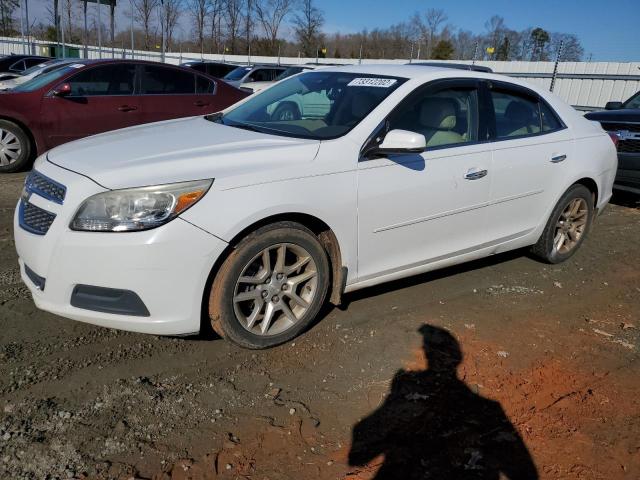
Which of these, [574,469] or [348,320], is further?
[348,320]

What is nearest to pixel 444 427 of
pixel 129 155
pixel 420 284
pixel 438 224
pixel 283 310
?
pixel 283 310

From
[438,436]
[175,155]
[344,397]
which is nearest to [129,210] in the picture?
[175,155]

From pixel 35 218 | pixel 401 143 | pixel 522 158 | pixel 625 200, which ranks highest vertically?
pixel 401 143

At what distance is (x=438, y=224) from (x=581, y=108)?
1169cm

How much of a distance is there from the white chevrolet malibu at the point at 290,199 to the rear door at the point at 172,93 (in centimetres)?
438

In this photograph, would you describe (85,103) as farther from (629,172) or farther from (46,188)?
(629,172)

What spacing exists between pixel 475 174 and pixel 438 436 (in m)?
2.00

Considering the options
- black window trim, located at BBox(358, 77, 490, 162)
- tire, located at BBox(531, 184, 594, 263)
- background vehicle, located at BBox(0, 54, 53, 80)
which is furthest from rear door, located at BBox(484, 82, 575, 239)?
background vehicle, located at BBox(0, 54, 53, 80)

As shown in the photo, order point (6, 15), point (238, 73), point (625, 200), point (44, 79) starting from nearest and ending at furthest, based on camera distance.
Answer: point (44, 79), point (625, 200), point (238, 73), point (6, 15)

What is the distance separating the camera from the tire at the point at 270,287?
9.96 ft

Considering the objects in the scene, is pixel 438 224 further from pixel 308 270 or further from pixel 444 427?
pixel 444 427

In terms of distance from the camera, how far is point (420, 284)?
14.7 feet

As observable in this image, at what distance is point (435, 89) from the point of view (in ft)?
12.8

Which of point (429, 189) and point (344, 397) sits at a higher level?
point (429, 189)
